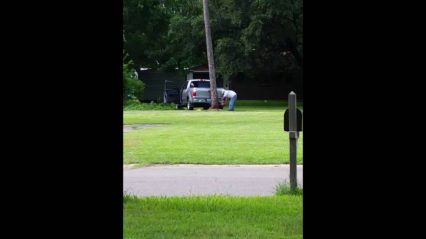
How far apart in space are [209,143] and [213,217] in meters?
7.92

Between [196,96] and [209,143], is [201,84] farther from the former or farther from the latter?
[209,143]

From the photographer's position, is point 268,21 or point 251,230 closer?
point 251,230

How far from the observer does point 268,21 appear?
37844 millimetres

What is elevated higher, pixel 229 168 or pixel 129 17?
pixel 129 17

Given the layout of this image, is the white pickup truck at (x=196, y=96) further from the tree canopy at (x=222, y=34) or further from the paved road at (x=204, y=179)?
the paved road at (x=204, y=179)

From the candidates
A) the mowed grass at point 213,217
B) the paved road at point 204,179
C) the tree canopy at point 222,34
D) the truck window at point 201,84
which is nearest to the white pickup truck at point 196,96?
the truck window at point 201,84

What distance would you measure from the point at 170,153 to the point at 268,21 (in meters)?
25.8

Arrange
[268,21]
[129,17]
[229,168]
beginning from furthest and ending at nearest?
[129,17] → [268,21] → [229,168]

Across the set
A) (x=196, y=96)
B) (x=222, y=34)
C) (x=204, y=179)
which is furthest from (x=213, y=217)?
(x=222, y=34)

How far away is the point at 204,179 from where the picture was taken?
9.95m
